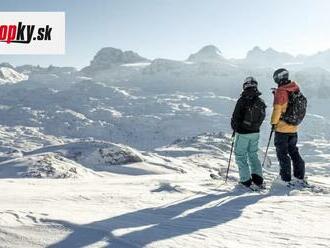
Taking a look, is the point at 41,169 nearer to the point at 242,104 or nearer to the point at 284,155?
the point at 242,104

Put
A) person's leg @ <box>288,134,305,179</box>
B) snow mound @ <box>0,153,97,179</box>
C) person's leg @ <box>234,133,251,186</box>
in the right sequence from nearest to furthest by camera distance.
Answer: person's leg @ <box>234,133,251,186</box> < person's leg @ <box>288,134,305,179</box> < snow mound @ <box>0,153,97,179</box>

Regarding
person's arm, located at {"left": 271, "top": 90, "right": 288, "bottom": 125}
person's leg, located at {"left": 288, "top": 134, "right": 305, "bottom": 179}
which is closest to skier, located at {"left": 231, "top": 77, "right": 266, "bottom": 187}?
person's arm, located at {"left": 271, "top": 90, "right": 288, "bottom": 125}

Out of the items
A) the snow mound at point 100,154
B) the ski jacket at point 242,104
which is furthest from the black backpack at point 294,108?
the snow mound at point 100,154

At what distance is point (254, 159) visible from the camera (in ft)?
32.1

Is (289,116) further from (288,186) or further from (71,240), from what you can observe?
(71,240)

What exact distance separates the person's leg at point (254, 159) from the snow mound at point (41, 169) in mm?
6343

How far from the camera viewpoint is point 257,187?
31.8 feet

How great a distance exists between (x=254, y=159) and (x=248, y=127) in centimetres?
69

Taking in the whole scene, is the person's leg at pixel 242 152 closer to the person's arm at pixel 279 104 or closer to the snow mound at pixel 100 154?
the person's arm at pixel 279 104

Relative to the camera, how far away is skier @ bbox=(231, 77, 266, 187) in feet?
31.2

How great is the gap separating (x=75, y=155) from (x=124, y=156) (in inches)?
101

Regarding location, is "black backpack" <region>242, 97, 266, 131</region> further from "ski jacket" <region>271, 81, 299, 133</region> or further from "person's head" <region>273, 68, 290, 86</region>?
"person's head" <region>273, 68, 290, 86</region>

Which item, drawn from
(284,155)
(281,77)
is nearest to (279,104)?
(281,77)

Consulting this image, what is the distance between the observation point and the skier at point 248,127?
9500 mm
